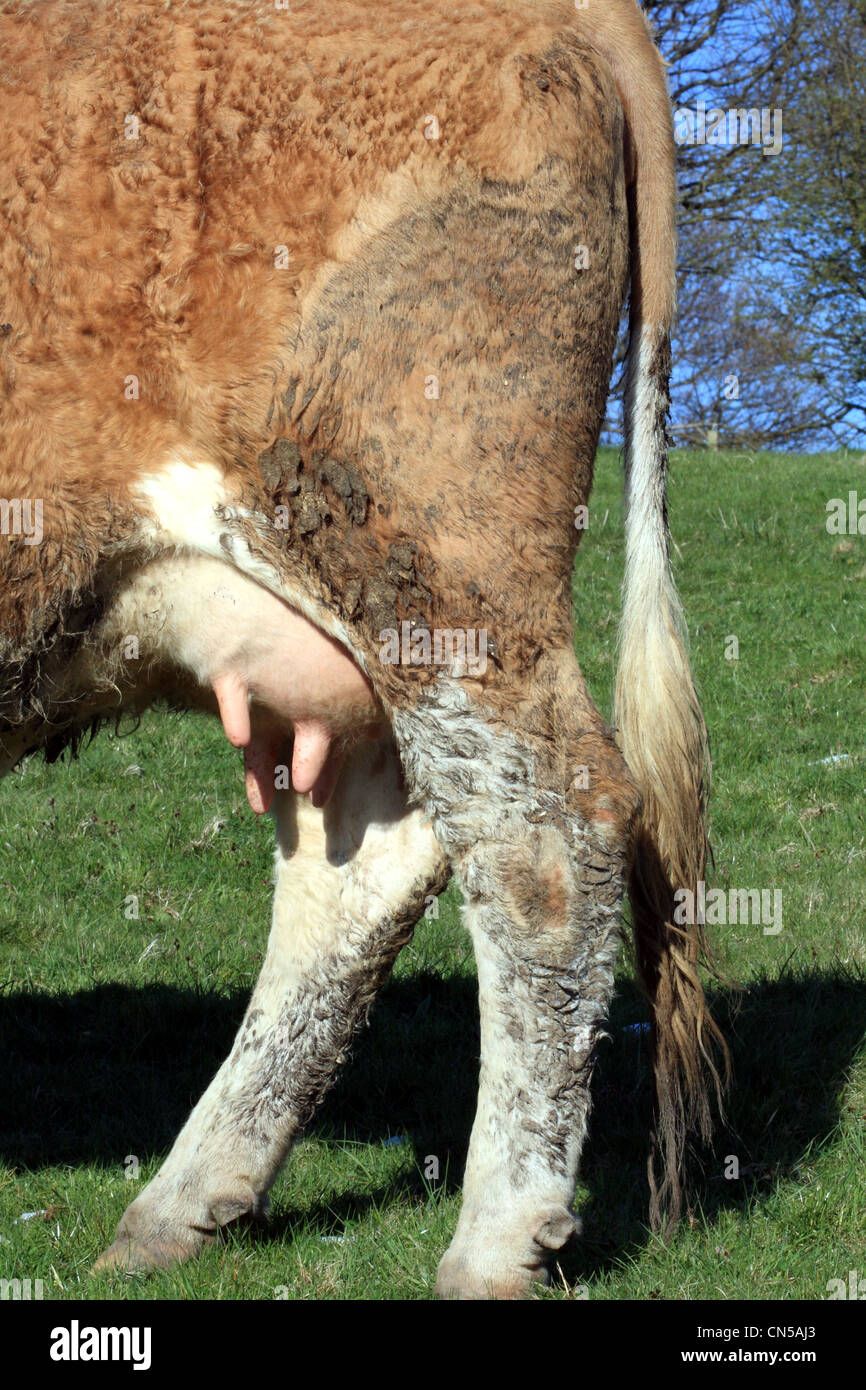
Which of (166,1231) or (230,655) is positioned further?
(166,1231)

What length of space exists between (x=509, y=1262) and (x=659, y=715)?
1193mm

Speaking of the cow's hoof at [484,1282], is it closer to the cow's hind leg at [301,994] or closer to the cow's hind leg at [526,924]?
the cow's hind leg at [526,924]

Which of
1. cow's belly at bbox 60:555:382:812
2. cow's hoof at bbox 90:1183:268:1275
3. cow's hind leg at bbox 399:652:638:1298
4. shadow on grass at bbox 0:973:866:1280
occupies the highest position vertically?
cow's belly at bbox 60:555:382:812

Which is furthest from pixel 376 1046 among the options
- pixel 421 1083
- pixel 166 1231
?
pixel 166 1231

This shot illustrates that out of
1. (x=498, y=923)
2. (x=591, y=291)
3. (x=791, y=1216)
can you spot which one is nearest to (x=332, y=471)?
(x=591, y=291)

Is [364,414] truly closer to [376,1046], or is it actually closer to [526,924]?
[526,924]

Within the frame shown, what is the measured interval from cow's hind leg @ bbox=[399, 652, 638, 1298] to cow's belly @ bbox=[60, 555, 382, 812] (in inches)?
9.4

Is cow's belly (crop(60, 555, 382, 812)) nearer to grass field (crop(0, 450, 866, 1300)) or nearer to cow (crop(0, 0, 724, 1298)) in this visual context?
cow (crop(0, 0, 724, 1298))

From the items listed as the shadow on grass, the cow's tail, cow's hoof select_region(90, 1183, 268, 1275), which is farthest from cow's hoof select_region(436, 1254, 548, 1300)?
cow's hoof select_region(90, 1183, 268, 1275)

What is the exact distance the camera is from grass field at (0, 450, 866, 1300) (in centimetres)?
312

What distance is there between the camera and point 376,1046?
169 inches

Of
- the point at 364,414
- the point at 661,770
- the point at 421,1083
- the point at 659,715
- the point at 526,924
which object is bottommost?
the point at 421,1083

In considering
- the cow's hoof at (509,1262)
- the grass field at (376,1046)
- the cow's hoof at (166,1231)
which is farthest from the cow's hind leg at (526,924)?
the cow's hoof at (166,1231)

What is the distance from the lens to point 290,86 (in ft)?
8.87
